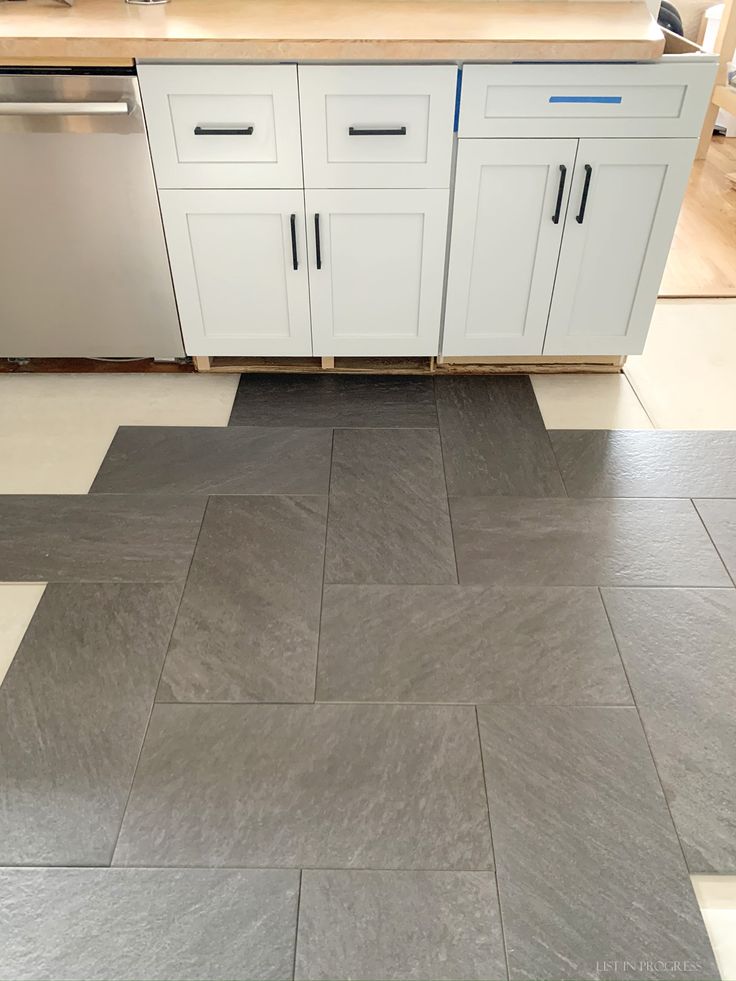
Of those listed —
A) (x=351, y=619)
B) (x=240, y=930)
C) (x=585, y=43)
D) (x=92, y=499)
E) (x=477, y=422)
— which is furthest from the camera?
(x=477, y=422)

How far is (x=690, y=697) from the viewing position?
1.51m

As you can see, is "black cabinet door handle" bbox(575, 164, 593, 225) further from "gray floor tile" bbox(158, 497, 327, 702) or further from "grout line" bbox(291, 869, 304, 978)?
"grout line" bbox(291, 869, 304, 978)

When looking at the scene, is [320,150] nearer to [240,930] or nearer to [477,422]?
[477,422]

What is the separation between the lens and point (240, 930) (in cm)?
118

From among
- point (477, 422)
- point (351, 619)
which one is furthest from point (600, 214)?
point (351, 619)

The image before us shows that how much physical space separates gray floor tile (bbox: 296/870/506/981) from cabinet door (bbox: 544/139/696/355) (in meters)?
1.64

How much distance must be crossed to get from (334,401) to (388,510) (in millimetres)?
554

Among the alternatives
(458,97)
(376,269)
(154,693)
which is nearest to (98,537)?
(154,693)

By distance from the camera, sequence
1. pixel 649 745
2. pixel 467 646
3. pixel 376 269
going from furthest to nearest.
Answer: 1. pixel 376 269
2. pixel 467 646
3. pixel 649 745

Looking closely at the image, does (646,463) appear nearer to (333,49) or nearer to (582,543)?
(582,543)

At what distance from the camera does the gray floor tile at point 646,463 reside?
6.64 ft

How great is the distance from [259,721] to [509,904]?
1.82 feet

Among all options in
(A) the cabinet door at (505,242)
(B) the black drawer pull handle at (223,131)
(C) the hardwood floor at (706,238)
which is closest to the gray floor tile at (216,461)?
(A) the cabinet door at (505,242)

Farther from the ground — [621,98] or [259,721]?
[621,98]
